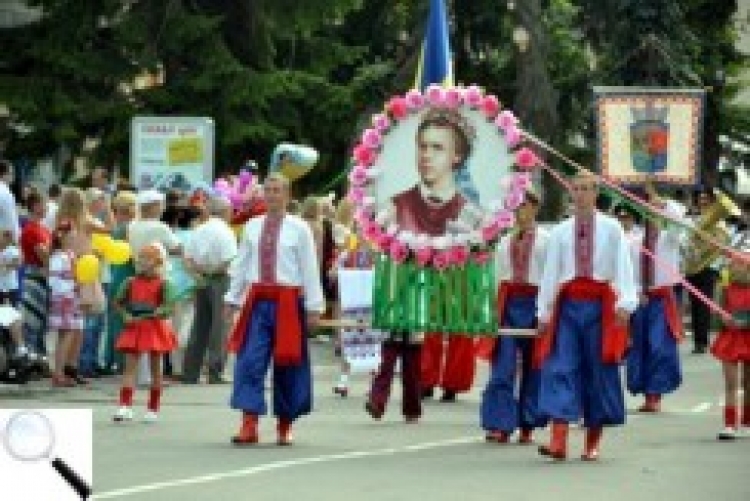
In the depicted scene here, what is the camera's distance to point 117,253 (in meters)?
19.6

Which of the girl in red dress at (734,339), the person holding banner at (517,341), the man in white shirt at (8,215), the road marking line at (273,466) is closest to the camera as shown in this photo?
the road marking line at (273,466)

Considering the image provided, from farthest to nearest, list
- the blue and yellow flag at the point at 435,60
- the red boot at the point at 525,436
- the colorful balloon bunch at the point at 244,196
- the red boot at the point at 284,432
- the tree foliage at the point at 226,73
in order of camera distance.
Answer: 1. the tree foliage at the point at 226,73
2. the colorful balloon bunch at the point at 244,196
3. the blue and yellow flag at the point at 435,60
4. the red boot at the point at 525,436
5. the red boot at the point at 284,432

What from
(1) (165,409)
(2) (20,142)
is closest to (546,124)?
(2) (20,142)

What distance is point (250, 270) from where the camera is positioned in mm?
14273

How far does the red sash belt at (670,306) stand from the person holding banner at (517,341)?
345 centimetres

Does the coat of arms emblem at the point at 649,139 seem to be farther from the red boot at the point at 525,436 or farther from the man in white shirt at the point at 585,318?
the man in white shirt at the point at 585,318

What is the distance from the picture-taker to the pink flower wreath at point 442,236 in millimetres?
A: 15164

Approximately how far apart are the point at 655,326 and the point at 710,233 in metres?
1.32

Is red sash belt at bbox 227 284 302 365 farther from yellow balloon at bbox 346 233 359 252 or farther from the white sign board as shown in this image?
the white sign board

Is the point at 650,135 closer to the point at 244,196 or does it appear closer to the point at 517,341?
the point at 244,196

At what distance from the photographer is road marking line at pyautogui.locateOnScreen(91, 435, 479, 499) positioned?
10938mm

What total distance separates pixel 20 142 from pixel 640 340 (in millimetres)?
16752

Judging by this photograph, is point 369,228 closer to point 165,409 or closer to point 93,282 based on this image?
point 165,409

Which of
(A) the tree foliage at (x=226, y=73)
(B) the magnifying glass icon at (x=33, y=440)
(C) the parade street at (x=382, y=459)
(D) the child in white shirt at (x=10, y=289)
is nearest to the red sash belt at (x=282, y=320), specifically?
(C) the parade street at (x=382, y=459)
